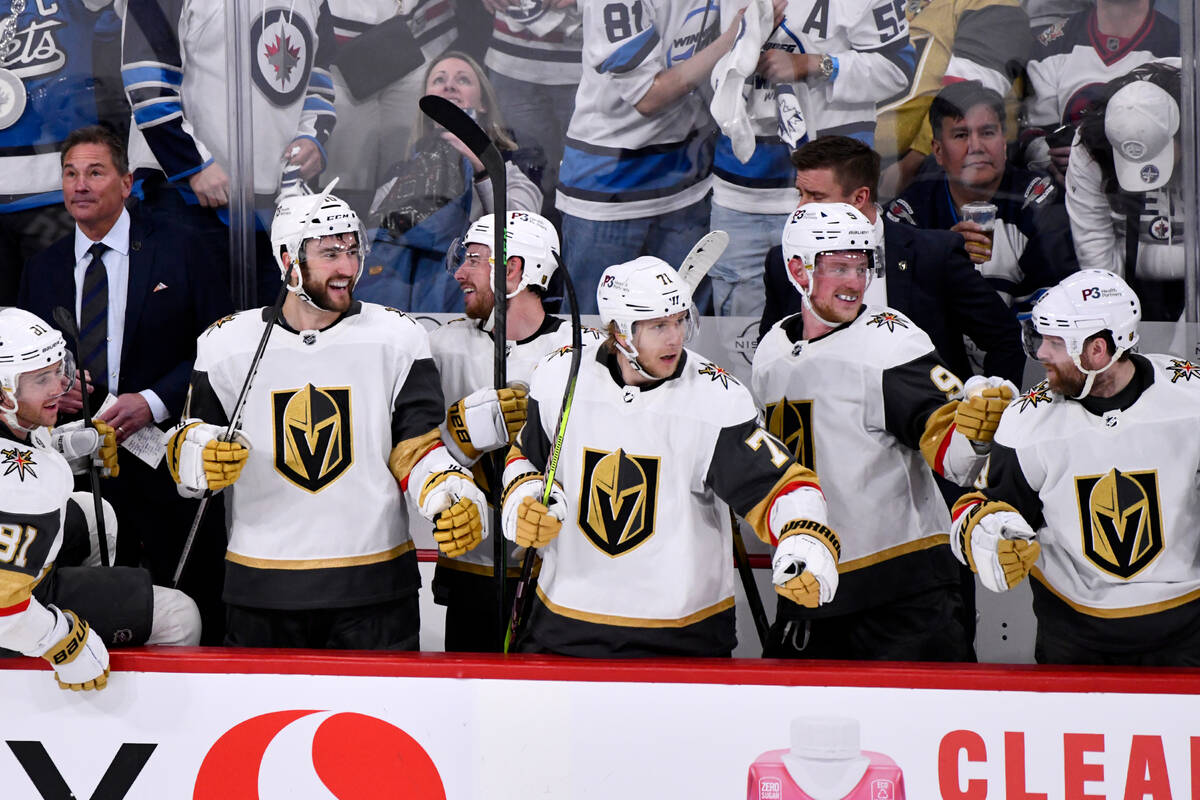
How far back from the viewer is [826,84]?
4.51m

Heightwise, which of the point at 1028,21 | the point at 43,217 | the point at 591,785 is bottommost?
the point at 591,785

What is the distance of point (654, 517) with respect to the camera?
9.80 ft

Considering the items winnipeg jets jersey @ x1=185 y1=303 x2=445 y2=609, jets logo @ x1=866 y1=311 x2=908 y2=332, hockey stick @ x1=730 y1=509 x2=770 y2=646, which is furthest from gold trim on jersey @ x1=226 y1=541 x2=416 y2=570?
jets logo @ x1=866 y1=311 x2=908 y2=332

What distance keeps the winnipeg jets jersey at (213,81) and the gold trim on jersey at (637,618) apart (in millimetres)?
2328

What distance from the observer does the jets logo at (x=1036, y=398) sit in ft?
9.96

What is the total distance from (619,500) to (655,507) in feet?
0.28

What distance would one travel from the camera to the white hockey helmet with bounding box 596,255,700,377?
9.71ft

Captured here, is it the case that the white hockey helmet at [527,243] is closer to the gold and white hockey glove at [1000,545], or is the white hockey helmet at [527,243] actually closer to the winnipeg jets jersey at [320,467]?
the winnipeg jets jersey at [320,467]

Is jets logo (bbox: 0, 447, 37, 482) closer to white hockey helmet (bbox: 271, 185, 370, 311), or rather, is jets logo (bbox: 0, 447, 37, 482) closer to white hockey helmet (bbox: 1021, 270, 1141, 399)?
white hockey helmet (bbox: 271, 185, 370, 311)

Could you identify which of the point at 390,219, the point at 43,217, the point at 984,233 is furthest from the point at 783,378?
the point at 43,217

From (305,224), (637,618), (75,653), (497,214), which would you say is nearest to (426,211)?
(305,224)

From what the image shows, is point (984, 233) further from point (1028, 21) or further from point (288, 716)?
point (288, 716)

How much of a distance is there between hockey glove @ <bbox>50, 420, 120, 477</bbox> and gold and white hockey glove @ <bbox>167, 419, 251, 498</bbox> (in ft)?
0.87

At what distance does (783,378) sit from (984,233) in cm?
143
